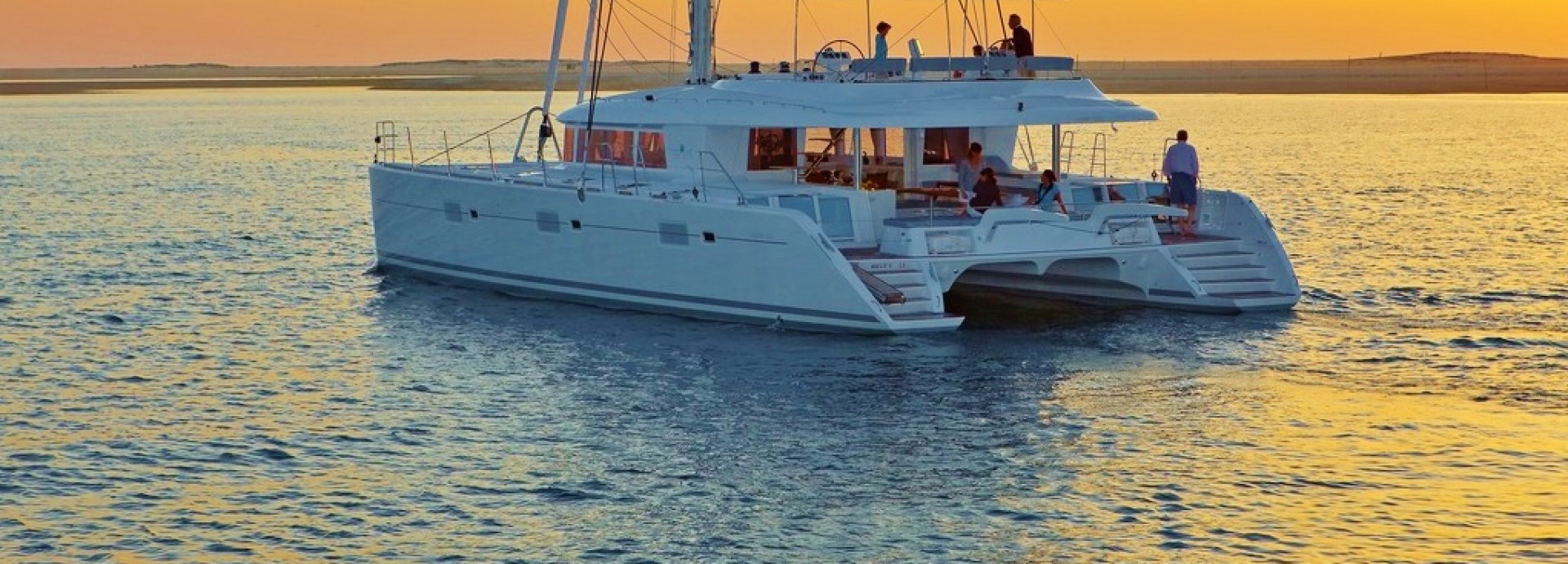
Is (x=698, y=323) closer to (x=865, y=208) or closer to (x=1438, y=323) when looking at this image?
(x=865, y=208)

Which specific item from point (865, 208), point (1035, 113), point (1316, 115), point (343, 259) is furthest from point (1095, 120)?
point (1316, 115)

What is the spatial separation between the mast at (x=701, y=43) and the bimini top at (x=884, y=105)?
1.45 metres

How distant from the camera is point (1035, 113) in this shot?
21.9 metres

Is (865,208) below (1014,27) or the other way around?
A: below

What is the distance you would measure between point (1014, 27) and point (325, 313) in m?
8.70

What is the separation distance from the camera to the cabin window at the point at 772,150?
925 inches

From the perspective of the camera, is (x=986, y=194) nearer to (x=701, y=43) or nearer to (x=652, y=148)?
(x=652, y=148)

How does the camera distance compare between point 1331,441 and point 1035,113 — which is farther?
point 1035,113

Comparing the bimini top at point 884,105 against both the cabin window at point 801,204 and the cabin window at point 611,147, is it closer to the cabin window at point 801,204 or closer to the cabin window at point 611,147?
the cabin window at point 611,147

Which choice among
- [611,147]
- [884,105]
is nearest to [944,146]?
[884,105]

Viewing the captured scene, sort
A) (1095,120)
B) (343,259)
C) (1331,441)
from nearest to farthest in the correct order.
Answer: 1. (1331,441)
2. (1095,120)
3. (343,259)

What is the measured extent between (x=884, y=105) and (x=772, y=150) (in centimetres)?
179

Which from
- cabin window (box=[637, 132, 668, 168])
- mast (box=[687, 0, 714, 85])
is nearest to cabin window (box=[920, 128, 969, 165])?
cabin window (box=[637, 132, 668, 168])

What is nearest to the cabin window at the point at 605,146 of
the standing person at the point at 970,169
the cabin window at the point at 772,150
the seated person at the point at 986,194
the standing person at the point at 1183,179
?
the cabin window at the point at 772,150
